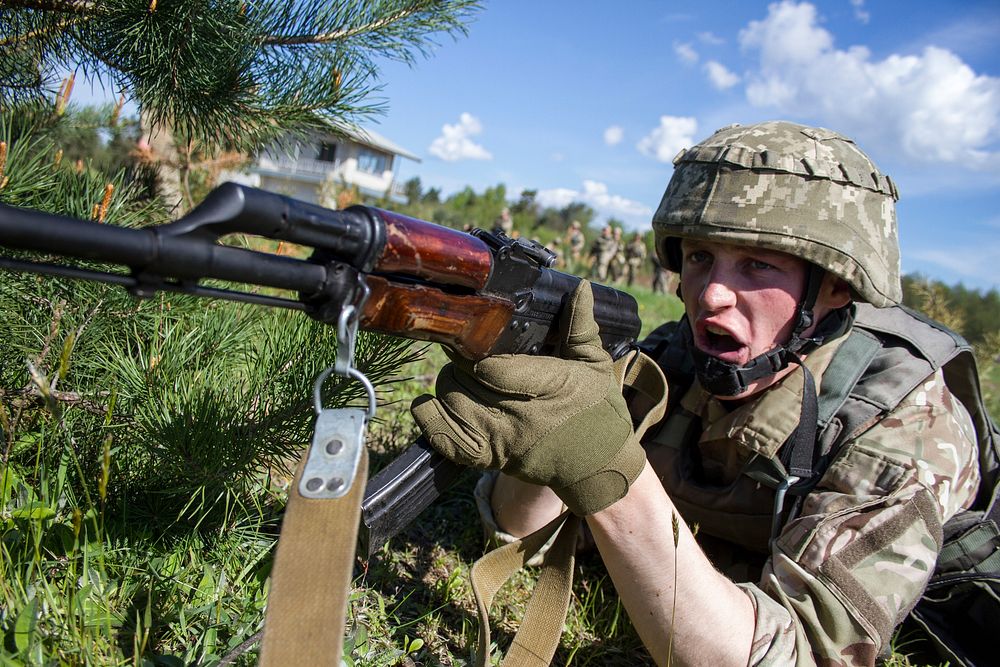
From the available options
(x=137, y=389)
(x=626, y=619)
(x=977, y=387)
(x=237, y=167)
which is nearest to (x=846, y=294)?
(x=977, y=387)

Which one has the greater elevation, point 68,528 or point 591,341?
point 591,341

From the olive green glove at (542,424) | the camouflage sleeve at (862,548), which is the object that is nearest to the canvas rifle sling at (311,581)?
the olive green glove at (542,424)

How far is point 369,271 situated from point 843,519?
1.54 m

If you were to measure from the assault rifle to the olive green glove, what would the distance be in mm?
93

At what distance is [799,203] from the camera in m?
2.46

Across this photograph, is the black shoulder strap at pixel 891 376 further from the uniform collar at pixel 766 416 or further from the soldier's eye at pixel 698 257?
the soldier's eye at pixel 698 257

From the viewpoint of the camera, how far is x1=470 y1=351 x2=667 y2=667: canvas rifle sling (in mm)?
1951

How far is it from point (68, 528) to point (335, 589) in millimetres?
986

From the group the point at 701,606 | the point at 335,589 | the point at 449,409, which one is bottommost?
the point at 701,606

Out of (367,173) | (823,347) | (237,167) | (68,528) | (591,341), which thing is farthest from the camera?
(367,173)

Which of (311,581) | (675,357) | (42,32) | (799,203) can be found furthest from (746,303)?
(42,32)

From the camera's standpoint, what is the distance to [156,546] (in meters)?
1.86

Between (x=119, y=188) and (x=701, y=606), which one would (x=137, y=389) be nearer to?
(x=119, y=188)

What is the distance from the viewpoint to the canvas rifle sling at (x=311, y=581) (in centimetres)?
121
